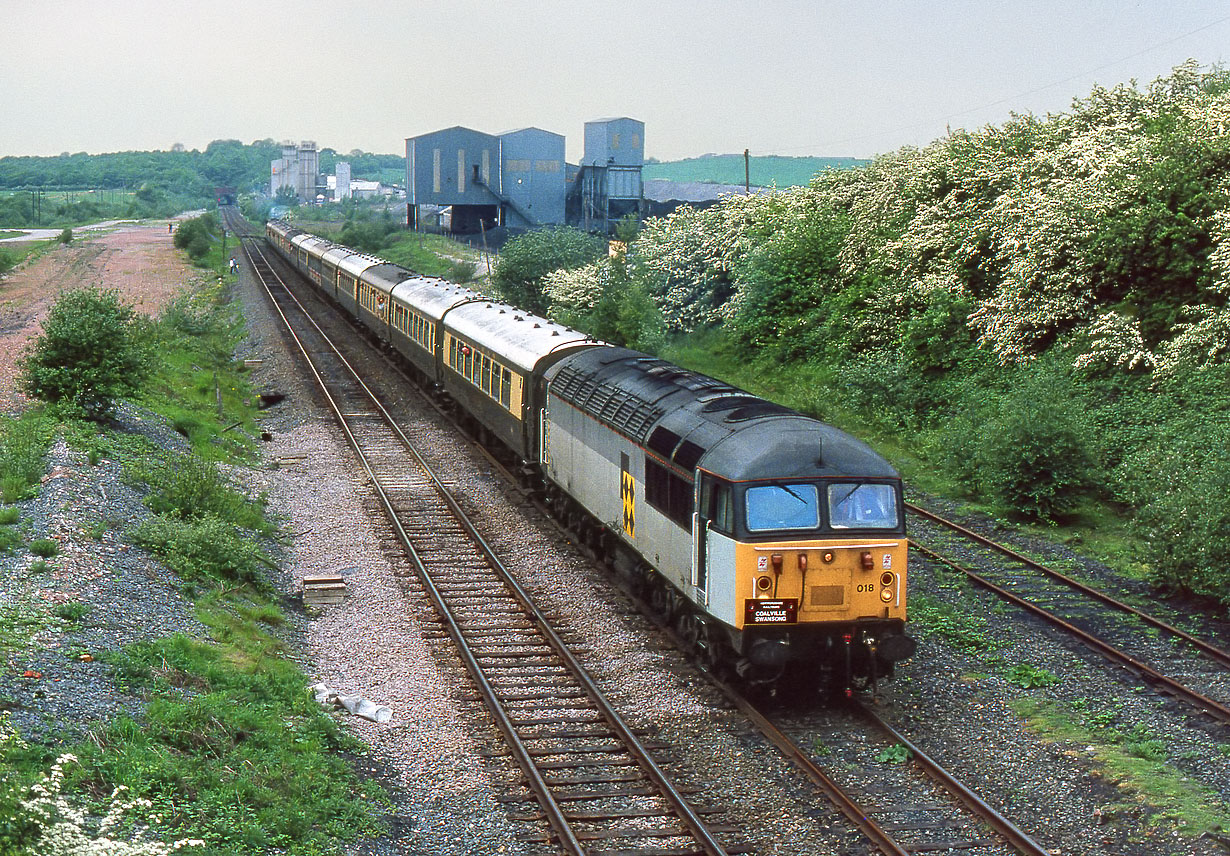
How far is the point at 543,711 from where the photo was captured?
13867mm

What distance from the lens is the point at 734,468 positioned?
13.3m

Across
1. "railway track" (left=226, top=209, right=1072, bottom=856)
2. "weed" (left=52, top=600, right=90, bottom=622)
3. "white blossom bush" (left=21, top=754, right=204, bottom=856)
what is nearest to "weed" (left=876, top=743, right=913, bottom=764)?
"railway track" (left=226, top=209, right=1072, bottom=856)

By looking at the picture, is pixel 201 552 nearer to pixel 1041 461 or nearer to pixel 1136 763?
pixel 1136 763

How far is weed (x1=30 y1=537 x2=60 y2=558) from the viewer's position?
51.8ft

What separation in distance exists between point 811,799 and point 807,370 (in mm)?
25267

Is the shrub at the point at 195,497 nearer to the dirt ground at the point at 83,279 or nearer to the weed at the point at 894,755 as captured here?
the dirt ground at the point at 83,279

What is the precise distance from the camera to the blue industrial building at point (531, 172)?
9075cm

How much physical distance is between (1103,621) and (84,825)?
13.2 metres

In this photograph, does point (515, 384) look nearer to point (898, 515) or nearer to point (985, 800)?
point (898, 515)

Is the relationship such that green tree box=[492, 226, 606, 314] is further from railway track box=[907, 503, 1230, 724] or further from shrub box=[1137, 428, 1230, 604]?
shrub box=[1137, 428, 1230, 604]

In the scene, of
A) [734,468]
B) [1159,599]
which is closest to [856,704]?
[734,468]

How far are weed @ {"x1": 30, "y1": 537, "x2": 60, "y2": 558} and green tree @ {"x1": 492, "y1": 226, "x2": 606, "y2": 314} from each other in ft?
115

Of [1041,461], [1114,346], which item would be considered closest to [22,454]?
[1041,461]

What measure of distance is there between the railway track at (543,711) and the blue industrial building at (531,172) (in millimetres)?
68348
